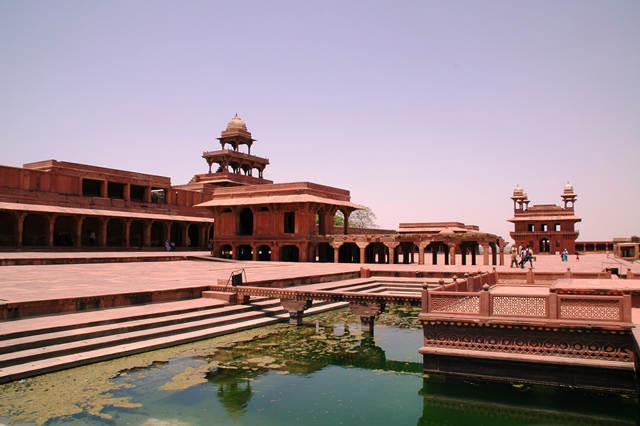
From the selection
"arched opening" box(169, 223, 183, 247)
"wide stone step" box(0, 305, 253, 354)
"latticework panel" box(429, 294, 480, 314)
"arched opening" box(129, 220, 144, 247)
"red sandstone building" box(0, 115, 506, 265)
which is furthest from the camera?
"arched opening" box(169, 223, 183, 247)

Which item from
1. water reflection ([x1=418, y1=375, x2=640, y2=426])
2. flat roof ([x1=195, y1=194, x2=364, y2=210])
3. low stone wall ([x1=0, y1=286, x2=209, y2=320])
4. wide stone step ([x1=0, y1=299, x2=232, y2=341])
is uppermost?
flat roof ([x1=195, y1=194, x2=364, y2=210])

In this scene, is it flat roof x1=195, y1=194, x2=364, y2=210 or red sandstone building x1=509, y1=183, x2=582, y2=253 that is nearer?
flat roof x1=195, y1=194, x2=364, y2=210

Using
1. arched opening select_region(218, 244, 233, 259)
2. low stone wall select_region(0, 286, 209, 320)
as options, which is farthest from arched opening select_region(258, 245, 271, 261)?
low stone wall select_region(0, 286, 209, 320)

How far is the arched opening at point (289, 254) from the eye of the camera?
111 feet

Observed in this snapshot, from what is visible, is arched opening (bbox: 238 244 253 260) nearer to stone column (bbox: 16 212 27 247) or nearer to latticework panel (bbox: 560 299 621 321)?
stone column (bbox: 16 212 27 247)

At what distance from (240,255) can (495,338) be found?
27.6m

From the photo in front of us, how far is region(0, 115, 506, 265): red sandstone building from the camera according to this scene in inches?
1176

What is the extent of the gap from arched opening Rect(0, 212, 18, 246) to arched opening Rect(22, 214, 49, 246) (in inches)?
34.2

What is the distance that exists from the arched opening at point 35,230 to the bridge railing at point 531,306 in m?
28.7

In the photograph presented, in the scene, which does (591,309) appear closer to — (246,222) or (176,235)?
(246,222)

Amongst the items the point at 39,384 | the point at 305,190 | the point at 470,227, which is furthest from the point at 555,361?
the point at 470,227

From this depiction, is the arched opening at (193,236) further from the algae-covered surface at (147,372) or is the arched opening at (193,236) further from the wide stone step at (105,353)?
the wide stone step at (105,353)

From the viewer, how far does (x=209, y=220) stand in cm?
4119

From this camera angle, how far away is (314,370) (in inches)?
406
